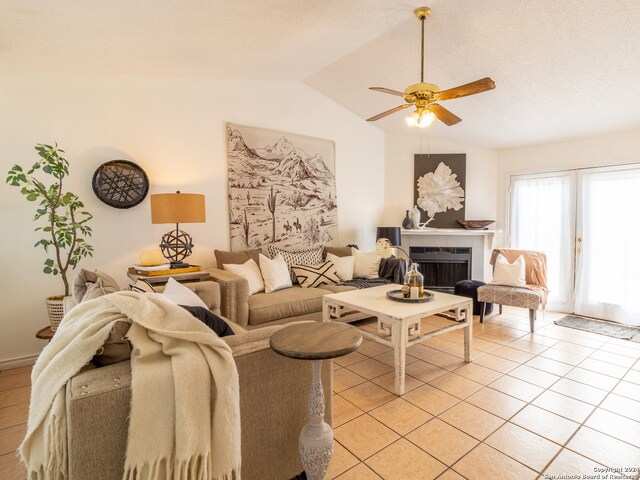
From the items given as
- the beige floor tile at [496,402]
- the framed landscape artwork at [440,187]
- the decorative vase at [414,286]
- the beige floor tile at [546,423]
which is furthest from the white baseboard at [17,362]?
the framed landscape artwork at [440,187]

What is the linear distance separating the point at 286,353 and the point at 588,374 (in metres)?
2.77

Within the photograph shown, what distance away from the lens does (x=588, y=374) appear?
9.03 ft

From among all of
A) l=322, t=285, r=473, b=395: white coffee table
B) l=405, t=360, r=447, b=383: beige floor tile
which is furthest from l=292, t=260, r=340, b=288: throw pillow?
l=405, t=360, r=447, b=383: beige floor tile

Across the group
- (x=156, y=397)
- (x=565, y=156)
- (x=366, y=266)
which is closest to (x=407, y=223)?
(x=366, y=266)

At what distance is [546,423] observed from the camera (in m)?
2.10

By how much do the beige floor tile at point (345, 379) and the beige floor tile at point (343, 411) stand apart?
167 mm

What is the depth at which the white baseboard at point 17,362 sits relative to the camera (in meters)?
2.85

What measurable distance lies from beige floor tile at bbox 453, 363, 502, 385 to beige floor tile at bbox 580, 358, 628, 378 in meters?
0.84

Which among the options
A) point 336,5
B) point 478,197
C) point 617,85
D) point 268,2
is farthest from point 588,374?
point 268,2

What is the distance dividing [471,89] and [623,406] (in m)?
2.37

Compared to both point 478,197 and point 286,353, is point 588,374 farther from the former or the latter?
point 478,197

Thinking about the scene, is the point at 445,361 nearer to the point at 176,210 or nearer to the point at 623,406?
the point at 623,406

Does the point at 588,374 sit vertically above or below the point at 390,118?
below

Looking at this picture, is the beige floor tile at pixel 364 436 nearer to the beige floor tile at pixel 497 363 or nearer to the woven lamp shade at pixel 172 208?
the beige floor tile at pixel 497 363
